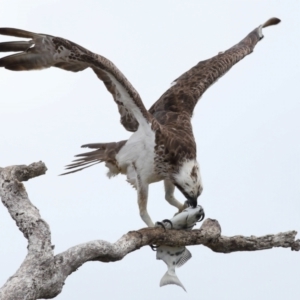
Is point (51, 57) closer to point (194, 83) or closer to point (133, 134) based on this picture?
point (133, 134)

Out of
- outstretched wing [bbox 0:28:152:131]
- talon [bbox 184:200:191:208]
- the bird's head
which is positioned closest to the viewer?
outstretched wing [bbox 0:28:152:131]

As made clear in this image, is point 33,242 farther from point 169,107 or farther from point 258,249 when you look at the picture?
point 169,107

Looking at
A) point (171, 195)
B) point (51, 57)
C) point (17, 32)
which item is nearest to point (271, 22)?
point (171, 195)

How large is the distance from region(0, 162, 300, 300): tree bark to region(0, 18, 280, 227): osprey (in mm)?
897

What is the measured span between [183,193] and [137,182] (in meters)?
0.56

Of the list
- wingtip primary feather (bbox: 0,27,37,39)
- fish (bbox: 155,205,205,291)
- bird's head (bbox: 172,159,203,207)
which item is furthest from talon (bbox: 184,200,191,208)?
wingtip primary feather (bbox: 0,27,37,39)

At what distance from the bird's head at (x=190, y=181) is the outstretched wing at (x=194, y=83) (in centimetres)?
104

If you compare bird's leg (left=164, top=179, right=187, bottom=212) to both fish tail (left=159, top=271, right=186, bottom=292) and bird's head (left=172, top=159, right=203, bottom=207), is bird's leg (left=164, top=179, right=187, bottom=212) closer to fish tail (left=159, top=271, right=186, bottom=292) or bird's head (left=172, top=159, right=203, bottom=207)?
bird's head (left=172, top=159, right=203, bottom=207)

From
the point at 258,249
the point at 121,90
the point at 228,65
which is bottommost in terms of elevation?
the point at 258,249

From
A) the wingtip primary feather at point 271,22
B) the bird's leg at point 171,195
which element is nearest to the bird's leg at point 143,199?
the bird's leg at point 171,195

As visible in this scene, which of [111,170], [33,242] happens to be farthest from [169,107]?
[33,242]

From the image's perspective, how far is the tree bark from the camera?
27.9ft

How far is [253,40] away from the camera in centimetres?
1530

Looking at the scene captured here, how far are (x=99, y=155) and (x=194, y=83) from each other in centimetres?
209
